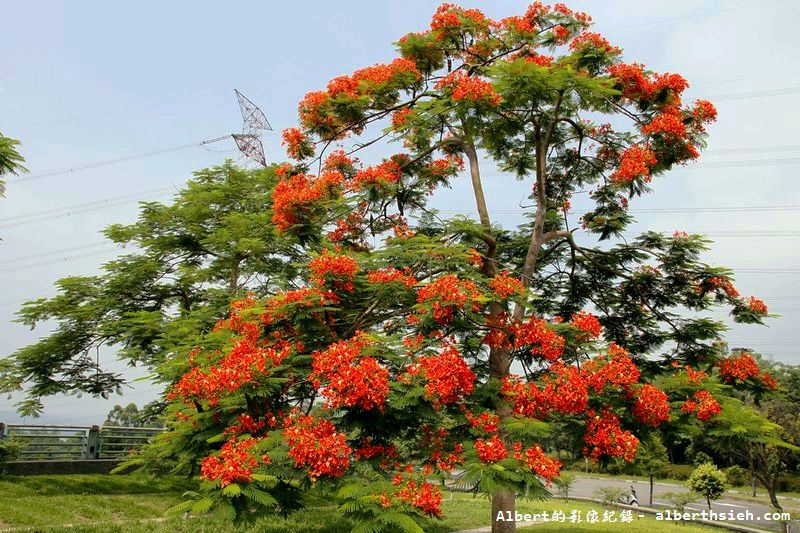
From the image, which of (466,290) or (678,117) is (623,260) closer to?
(678,117)

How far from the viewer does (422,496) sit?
247 inches

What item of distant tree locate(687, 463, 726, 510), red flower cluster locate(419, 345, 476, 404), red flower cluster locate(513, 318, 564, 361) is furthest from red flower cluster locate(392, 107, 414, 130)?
distant tree locate(687, 463, 726, 510)

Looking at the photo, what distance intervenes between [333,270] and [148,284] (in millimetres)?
9728

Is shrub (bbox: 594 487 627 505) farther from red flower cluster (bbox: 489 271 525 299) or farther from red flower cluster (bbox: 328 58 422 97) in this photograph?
red flower cluster (bbox: 328 58 422 97)

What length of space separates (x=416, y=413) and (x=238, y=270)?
9265 millimetres

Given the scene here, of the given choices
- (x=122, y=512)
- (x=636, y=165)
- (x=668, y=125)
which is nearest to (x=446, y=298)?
(x=636, y=165)

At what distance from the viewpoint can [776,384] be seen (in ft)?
33.3

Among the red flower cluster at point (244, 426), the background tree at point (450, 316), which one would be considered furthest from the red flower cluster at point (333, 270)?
the red flower cluster at point (244, 426)

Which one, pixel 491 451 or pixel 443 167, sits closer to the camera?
pixel 491 451

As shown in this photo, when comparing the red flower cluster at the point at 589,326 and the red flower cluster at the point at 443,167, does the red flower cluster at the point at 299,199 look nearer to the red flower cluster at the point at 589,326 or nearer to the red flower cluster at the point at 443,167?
the red flower cluster at the point at 443,167

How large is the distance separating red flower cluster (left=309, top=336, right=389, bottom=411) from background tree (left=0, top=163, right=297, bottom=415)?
6.99 m

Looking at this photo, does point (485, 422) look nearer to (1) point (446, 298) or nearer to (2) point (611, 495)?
(1) point (446, 298)

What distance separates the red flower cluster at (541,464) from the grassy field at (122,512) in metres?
2.33

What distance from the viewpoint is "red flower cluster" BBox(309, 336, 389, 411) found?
6.60m
